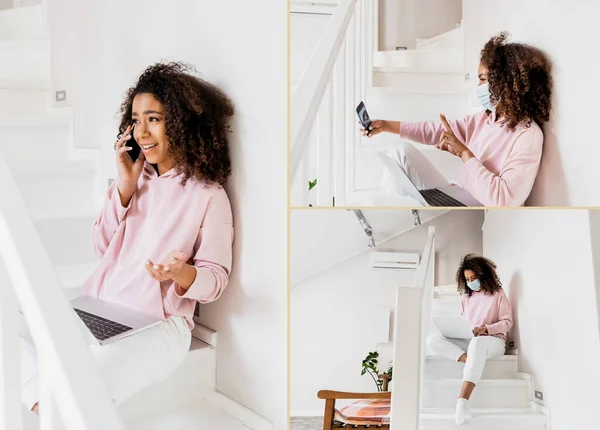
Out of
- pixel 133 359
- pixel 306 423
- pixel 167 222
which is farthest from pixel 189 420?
pixel 167 222

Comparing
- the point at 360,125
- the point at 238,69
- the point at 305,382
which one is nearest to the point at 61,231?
the point at 238,69

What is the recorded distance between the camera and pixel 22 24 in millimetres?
2617

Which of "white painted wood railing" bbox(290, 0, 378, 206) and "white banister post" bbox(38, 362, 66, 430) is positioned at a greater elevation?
"white painted wood railing" bbox(290, 0, 378, 206)

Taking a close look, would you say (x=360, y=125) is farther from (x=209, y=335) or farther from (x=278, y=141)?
(x=209, y=335)

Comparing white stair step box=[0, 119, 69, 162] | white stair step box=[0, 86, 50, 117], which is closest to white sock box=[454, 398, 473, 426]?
white stair step box=[0, 119, 69, 162]

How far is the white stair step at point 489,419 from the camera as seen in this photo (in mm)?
1193

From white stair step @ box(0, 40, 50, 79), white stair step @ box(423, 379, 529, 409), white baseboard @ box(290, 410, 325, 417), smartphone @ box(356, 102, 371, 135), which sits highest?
white stair step @ box(0, 40, 50, 79)

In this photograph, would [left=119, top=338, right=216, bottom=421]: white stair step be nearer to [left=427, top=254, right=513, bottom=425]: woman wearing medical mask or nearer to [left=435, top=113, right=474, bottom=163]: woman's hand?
[left=427, top=254, right=513, bottom=425]: woman wearing medical mask

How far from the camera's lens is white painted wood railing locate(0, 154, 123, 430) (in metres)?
0.63

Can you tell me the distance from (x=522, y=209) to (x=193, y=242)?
757mm

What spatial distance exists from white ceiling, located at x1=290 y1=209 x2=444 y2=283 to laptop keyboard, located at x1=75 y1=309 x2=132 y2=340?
474 mm

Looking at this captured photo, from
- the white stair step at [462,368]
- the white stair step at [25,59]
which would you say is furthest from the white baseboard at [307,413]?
the white stair step at [25,59]

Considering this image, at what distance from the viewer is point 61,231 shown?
6.40 feet

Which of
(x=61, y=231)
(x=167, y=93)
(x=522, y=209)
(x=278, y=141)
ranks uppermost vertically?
(x=167, y=93)
